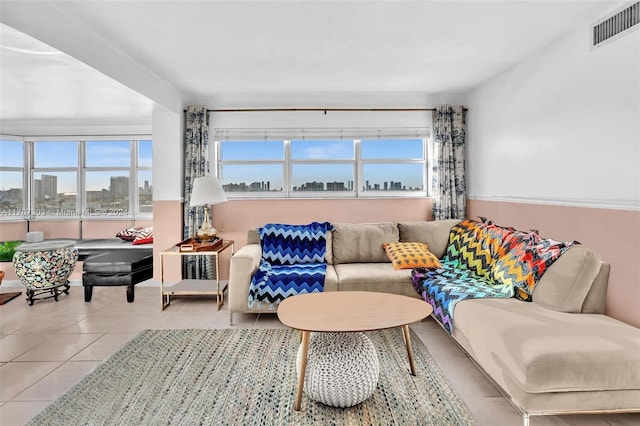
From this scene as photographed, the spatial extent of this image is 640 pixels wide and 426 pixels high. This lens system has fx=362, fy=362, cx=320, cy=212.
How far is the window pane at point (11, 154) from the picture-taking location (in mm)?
5562

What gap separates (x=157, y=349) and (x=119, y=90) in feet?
8.07

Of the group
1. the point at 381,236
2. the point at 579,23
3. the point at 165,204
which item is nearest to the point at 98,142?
the point at 165,204

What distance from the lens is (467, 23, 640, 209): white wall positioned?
93.4 inches

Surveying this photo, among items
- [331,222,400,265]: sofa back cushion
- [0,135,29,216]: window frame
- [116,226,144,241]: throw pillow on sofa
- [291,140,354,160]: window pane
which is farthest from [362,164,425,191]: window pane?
[0,135,29,216]: window frame

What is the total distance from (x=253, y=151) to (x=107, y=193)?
263 cm

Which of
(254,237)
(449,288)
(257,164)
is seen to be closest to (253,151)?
(257,164)

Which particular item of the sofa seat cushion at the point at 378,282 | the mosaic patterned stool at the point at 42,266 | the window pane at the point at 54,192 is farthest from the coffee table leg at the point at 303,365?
the window pane at the point at 54,192

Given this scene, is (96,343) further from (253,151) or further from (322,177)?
(322,177)

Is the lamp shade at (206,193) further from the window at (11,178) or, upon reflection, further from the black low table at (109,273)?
the window at (11,178)

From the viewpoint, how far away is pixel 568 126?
9.37 ft

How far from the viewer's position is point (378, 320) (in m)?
2.05

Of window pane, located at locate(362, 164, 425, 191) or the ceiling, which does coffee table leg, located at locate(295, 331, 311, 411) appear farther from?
window pane, located at locate(362, 164, 425, 191)

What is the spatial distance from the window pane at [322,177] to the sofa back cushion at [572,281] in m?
2.75

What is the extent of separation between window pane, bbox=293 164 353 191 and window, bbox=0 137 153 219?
2.49 meters
